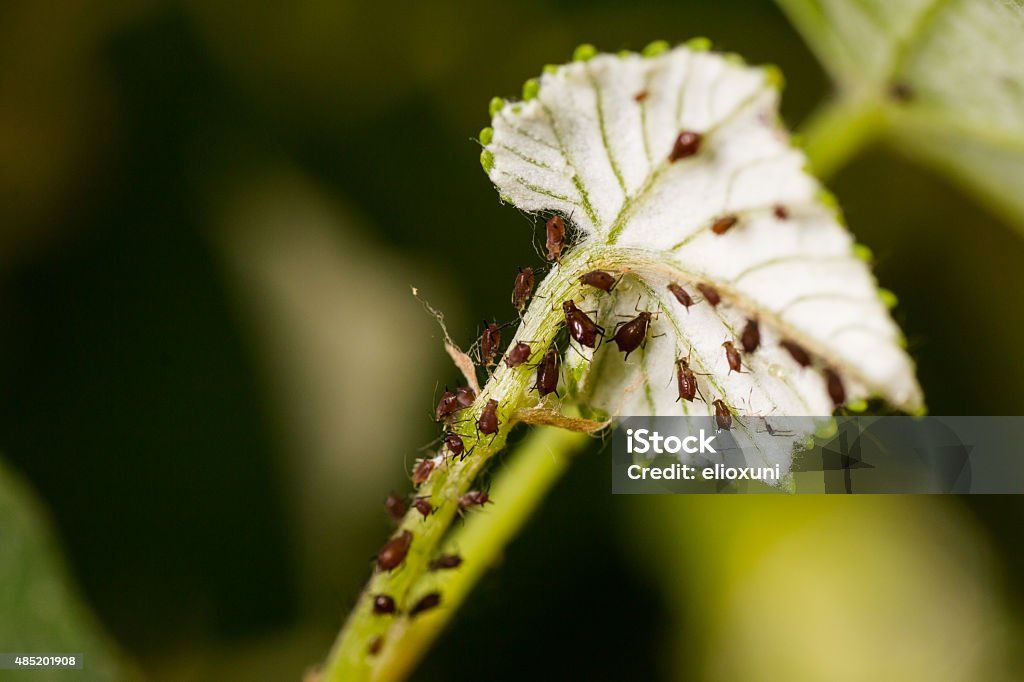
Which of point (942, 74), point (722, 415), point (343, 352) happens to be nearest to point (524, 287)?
point (722, 415)

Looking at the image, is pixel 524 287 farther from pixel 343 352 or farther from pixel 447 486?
pixel 343 352

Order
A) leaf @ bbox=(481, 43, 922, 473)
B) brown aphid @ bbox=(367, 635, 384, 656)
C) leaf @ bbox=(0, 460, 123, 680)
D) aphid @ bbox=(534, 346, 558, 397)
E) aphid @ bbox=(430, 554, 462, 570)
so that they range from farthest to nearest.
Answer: leaf @ bbox=(0, 460, 123, 680) → aphid @ bbox=(430, 554, 462, 570) → brown aphid @ bbox=(367, 635, 384, 656) → aphid @ bbox=(534, 346, 558, 397) → leaf @ bbox=(481, 43, 922, 473)

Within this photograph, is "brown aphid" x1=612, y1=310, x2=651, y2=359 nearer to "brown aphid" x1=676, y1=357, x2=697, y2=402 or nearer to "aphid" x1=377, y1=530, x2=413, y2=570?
"brown aphid" x1=676, y1=357, x2=697, y2=402

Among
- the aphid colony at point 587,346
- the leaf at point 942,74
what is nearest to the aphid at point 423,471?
the aphid colony at point 587,346

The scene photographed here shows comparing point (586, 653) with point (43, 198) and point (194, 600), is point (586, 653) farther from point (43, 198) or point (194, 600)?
point (43, 198)

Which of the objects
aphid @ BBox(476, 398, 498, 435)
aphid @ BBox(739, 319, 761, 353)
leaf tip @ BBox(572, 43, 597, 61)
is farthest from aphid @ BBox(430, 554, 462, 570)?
leaf tip @ BBox(572, 43, 597, 61)

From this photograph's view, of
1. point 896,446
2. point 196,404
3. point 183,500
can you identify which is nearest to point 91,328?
point 196,404

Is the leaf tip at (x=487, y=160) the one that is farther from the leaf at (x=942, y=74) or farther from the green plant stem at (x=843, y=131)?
the green plant stem at (x=843, y=131)

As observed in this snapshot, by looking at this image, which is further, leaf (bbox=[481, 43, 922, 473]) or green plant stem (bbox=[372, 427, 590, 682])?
green plant stem (bbox=[372, 427, 590, 682])
